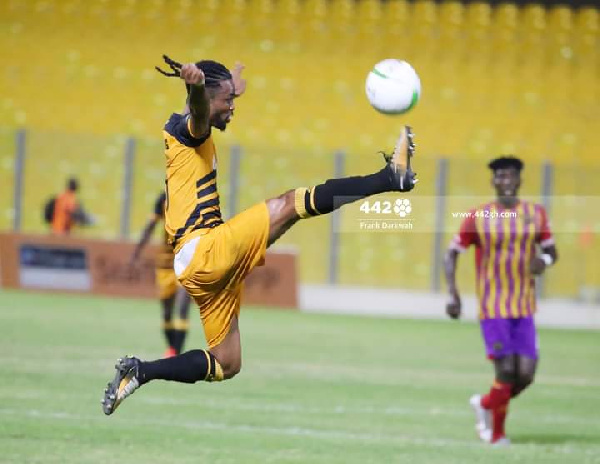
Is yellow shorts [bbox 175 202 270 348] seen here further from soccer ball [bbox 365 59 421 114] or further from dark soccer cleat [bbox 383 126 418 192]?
soccer ball [bbox 365 59 421 114]

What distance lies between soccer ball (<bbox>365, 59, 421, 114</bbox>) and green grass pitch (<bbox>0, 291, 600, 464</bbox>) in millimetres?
2608

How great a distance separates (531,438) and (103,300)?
14.2 metres

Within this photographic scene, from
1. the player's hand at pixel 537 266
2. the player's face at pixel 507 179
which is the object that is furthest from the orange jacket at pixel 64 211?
the player's hand at pixel 537 266

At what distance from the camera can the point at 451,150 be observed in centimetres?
2714

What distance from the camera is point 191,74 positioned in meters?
7.28

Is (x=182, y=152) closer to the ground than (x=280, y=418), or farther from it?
farther from it

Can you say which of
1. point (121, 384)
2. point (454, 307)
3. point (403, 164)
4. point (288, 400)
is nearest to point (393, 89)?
point (403, 164)

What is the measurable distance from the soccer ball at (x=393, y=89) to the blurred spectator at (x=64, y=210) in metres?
17.4

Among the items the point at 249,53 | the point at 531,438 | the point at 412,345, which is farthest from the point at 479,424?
the point at 249,53

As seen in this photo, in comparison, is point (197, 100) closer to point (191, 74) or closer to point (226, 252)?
point (191, 74)

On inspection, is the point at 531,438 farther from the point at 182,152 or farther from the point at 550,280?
the point at 550,280

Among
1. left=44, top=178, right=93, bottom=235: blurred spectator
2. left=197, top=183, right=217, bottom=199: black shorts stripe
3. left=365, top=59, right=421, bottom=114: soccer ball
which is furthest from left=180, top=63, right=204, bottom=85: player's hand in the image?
left=44, top=178, right=93, bottom=235: blurred spectator

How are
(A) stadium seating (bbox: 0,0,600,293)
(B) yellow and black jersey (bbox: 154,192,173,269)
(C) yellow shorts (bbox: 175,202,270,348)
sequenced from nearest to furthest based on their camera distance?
(C) yellow shorts (bbox: 175,202,270,348) < (B) yellow and black jersey (bbox: 154,192,173,269) < (A) stadium seating (bbox: 0,0,600,293)

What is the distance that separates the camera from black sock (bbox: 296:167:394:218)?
25.2ft
